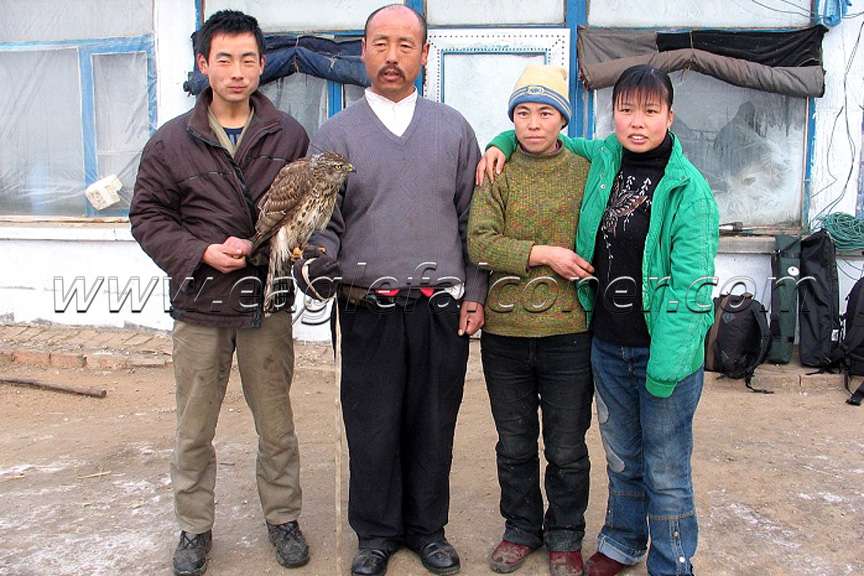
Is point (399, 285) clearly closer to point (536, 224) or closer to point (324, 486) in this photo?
point (536, 224)

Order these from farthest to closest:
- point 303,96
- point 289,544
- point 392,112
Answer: point 303,96 → point 289,544 → point 392,112

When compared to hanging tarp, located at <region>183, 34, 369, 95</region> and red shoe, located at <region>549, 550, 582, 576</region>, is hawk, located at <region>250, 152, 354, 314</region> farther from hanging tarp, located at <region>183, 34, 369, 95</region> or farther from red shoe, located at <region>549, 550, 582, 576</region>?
hanging tarp, located at <region>183, 34, 369, 95</region>

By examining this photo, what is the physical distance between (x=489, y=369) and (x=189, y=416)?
1332mm

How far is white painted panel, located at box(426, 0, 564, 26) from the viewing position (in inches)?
259

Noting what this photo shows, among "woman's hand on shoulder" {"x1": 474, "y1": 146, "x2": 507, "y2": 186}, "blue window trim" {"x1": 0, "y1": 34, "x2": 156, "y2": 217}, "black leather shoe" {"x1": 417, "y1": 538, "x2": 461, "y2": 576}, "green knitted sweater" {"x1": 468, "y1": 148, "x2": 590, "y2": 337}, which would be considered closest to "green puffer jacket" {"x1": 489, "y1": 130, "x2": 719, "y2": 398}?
"green knitted sweater" {"x1": 468, "y1": 148, "x2": 590, "y2": 337}

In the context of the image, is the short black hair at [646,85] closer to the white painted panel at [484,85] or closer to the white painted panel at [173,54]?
the white painted panel at [484,85]

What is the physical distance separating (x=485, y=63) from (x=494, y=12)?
0.44m

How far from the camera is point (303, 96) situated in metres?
7.06

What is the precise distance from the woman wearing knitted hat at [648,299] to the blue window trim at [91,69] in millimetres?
5027

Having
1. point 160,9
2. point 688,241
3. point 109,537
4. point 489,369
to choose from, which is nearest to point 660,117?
point 688,241

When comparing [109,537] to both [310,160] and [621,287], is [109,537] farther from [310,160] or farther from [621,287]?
[621,287]

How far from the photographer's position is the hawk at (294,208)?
3062 mm

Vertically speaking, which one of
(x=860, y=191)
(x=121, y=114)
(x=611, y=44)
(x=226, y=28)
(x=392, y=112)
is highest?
(x=611, y=44)

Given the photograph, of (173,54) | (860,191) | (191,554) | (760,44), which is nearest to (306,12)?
(173,54)
